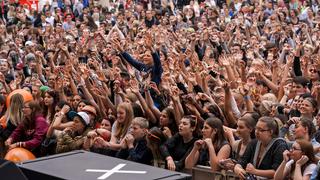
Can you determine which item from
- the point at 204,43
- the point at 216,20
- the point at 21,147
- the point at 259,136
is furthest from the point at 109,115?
the point at 216,20

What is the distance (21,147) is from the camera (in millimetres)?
7453

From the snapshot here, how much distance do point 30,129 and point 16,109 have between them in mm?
519

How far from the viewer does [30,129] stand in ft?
25.6

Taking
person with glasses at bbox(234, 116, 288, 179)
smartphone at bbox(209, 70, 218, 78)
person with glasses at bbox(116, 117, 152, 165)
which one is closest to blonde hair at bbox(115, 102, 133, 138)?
person with glasses at bbox(116, 117, 152, 165)

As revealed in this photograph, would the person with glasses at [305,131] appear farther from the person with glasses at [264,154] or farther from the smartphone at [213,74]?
the smartphone at [213,74]

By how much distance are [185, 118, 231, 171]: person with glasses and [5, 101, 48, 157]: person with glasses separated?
224cm

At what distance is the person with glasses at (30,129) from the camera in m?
7.60

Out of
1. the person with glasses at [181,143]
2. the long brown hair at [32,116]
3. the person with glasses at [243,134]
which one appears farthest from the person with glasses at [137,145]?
the long brown hair at [32,116]

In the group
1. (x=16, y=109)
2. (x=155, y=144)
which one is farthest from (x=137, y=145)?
(x=16, y=109)

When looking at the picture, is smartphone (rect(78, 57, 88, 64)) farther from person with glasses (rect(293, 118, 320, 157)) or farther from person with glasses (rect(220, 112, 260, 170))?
person with glasses (rect(293, 118, 320, 157))

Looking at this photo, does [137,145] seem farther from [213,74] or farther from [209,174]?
[213,74]

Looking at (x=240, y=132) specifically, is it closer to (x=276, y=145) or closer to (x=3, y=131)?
(x=276, y=145)

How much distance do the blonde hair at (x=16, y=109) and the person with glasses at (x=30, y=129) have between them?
0.29 m

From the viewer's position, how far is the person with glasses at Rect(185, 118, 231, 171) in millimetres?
5996
